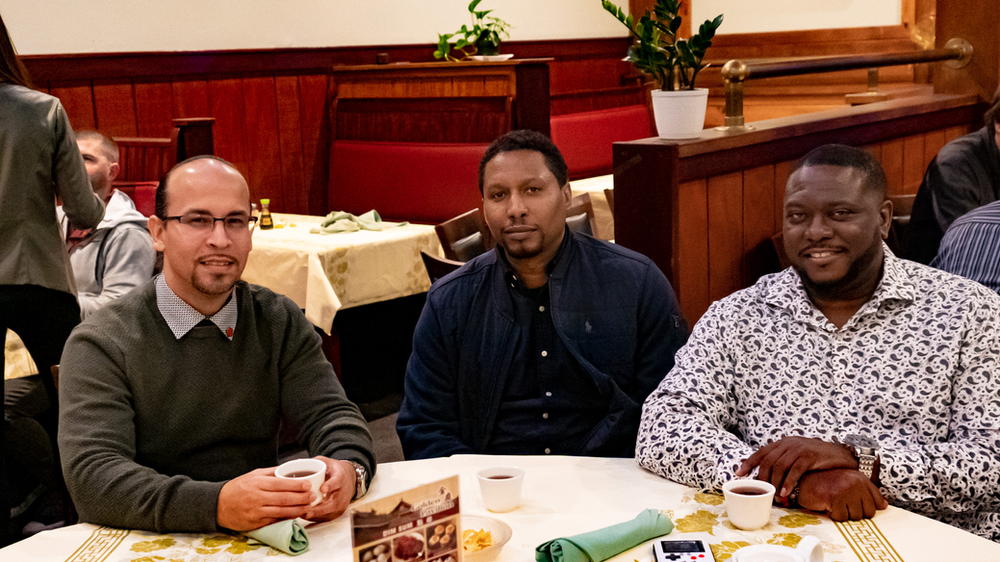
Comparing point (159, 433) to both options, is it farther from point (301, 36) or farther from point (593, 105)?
point (593, 105)

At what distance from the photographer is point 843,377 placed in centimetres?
175

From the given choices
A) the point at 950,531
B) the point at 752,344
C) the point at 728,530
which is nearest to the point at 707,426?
the point at 752,344

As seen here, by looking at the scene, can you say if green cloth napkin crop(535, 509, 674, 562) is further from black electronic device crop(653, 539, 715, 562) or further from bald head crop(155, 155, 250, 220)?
bald head crop(155, 155, 250, 220)

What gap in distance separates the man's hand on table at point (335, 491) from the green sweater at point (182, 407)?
0.11 meters

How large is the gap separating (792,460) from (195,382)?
1.07 metres

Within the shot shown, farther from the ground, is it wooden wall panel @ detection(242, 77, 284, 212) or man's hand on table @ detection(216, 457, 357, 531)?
wooden wall panel @ detection(242, 77, 284, 212)

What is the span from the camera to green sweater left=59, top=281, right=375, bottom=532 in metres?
1.52

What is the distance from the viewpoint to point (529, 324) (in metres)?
2.21

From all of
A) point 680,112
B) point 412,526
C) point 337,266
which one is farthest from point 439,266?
point 412,526

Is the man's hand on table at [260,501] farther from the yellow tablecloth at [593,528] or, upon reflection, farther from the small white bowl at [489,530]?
the small white bowl at [489,530]

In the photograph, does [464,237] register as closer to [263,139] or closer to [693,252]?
[693,252]

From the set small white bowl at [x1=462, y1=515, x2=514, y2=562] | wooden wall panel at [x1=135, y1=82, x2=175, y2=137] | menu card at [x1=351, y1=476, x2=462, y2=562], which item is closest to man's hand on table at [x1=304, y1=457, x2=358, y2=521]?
small white bowl at [x1=462, y1=515, x2=514, y2=562]

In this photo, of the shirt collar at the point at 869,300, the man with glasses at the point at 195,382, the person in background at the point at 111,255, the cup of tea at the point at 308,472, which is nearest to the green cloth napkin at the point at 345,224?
the person in background at the point at 111,255

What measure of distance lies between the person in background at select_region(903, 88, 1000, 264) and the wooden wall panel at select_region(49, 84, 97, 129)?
4.18 m
